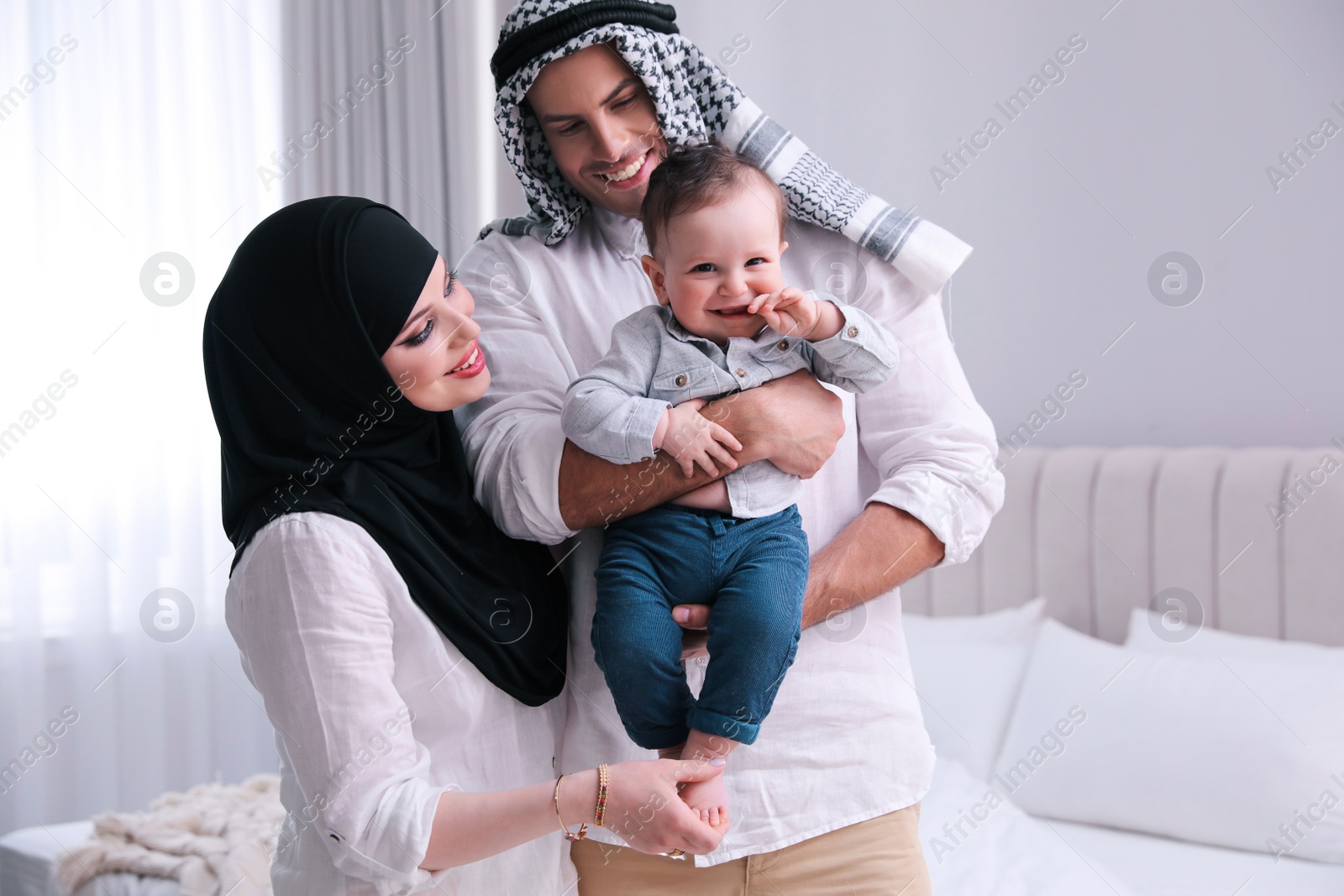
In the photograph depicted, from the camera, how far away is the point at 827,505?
1.25 metres

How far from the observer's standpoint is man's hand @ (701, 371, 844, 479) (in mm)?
1084

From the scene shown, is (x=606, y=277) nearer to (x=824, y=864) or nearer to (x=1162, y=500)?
(x=824, y=864)

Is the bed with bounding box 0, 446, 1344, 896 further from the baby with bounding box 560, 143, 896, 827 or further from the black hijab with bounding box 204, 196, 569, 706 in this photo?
the black hijab with bounding box 204, 196, 569, 706

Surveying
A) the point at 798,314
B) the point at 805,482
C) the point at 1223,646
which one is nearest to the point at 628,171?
the point at 798,314

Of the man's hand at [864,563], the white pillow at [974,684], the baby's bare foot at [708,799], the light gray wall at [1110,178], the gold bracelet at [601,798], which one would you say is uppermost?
the light gray wall at [1110,178]

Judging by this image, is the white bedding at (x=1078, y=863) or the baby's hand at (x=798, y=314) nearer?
the baby's hand at (x=798, y=314)

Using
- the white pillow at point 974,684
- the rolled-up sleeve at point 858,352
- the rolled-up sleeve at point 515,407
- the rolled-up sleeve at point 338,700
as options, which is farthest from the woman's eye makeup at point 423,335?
the white pillow at point 974,684

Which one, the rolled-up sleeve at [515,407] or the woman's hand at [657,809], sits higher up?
the rolled-up sleeve at [515,407]

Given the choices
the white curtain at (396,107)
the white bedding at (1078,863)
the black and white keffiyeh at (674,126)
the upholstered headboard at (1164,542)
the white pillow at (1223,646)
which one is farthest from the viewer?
the white curtain at (396,107)

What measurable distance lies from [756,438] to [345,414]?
0.47 meters

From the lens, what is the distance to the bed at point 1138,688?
2113 mm

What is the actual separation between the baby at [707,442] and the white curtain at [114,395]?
2637 mm

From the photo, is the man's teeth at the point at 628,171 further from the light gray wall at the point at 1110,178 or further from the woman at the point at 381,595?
the light gray wall at the point at 1110,178

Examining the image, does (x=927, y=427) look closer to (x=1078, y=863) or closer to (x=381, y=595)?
(x=381, y=595)
